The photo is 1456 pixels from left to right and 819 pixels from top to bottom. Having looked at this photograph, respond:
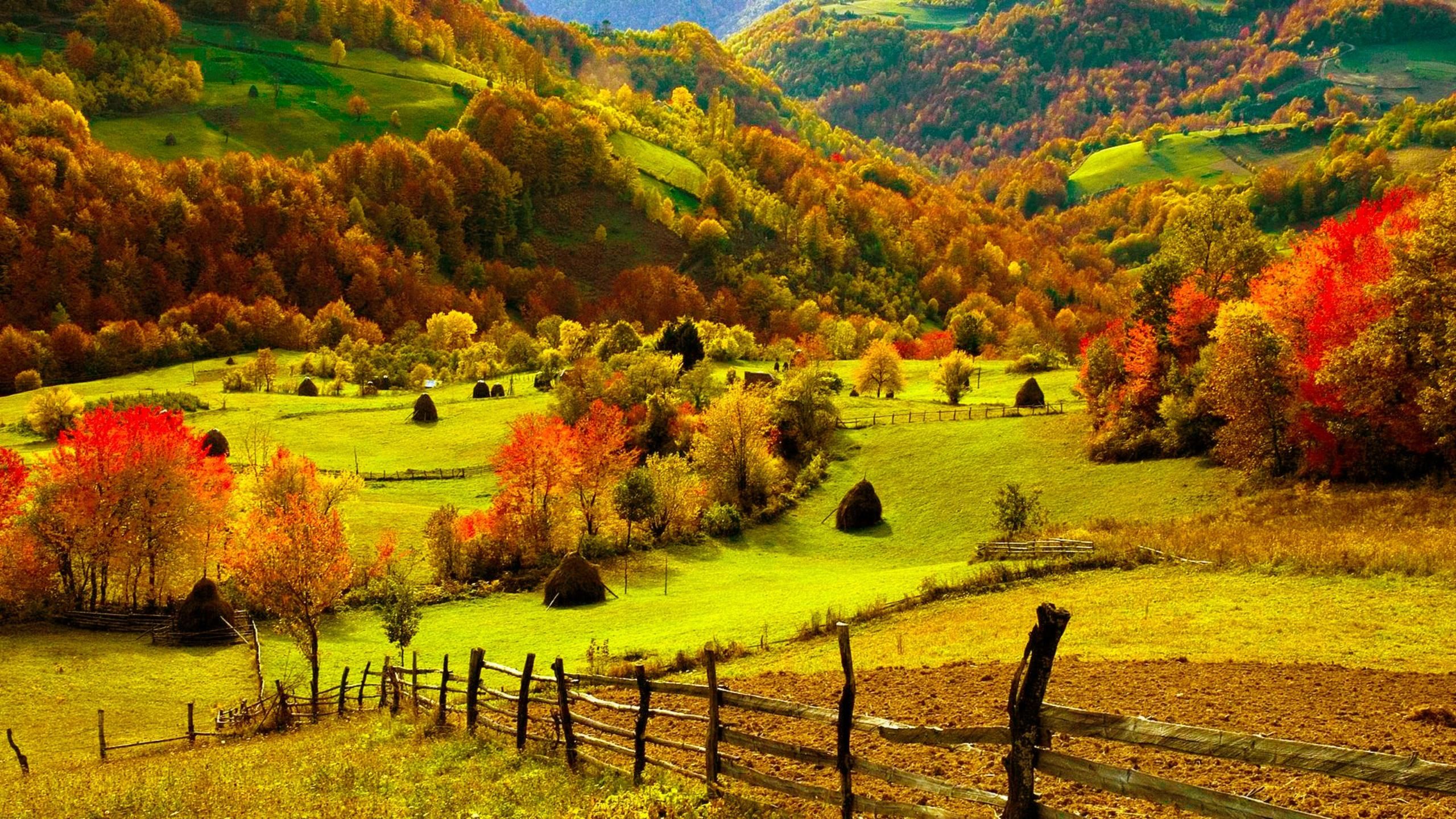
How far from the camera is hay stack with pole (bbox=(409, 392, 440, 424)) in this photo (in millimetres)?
84625

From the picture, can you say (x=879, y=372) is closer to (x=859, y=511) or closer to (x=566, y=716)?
(x=859, y=511)

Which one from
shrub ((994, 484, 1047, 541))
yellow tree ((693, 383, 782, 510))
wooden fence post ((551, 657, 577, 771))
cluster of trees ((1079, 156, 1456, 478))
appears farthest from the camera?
yellow tree ((693, 383, 782, 510))

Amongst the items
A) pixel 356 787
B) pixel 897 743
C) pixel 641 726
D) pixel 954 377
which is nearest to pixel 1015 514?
pixel 897 743

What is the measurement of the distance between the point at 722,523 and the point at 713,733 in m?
46.7

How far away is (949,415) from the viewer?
78.7 metres

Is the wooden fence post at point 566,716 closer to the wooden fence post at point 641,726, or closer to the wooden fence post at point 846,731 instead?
the wooden fence post at point 641,726

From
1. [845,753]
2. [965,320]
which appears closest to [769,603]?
[845,753]

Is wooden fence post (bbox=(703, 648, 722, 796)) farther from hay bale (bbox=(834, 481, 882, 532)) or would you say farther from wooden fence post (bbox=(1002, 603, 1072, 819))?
hay bale (bbox=(834, 481, 882, 532))

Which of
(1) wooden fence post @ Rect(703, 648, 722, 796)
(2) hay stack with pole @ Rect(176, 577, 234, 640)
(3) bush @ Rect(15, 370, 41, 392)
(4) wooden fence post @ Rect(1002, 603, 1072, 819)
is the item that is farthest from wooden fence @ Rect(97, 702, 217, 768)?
(3) bush @ Rect(15, 370, 41, 392)

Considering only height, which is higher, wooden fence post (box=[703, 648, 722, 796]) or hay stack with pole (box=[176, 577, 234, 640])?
wooden fence post (box=[703, 648, 722, 796])

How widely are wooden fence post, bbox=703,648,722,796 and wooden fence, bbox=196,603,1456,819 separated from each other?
0.02 metres

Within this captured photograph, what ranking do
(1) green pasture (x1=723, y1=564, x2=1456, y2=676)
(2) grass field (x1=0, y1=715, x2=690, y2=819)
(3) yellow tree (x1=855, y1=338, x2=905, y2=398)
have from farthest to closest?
(3) yellow tree (x1=855, y1=338, x2=905, y2=398)
(1) green pasture (x1=723, y1=564, x2=1456, y2=676)
(2) grass field (x1=0, y1=715, x2=690, y2=819)

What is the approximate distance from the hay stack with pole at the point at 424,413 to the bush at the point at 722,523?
37463 mm

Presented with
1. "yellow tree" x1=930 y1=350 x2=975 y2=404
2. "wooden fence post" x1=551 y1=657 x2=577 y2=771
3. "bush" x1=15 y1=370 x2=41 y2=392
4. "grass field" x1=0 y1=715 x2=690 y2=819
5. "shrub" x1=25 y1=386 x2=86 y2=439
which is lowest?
"grass field" x1=0 y1=715 x2=690 y2=819
